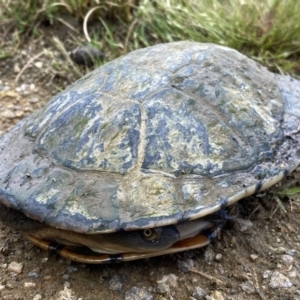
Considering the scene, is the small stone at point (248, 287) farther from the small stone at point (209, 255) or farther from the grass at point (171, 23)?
the grass at point (171, 23)

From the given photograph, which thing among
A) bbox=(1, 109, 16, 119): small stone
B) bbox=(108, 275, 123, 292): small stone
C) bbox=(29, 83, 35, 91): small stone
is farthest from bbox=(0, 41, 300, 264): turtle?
bbox=(29, 83, 35, 91): small stone

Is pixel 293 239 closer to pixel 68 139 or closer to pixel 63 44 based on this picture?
pixel 68 139

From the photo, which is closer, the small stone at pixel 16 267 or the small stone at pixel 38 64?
the small stone at pixel 16 267

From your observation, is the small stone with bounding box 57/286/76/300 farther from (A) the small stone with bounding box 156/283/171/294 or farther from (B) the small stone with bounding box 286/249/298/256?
(B) the small stone with bounding box 286/249/298/256

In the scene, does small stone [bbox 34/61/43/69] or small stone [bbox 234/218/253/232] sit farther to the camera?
small stone [bbox 34/61/43/69]

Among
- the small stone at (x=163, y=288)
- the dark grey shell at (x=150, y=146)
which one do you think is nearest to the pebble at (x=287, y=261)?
the dark grey shell at (x=150, y=146)

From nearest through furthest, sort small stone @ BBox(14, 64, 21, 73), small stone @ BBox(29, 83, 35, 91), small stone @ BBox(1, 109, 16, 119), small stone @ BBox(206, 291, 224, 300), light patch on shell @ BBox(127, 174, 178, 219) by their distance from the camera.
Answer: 1. light patch on shell @ BBox(127, 174, 178, 219)
2. small stone @ BBox(206, 291, 224, 300)
3. small stone @ BBox(1, 109, 16, 119)
4. small stone @ BBox(29, 83, 35, 91)
5. small stone @ BBox(14, 64, 21, 73)
